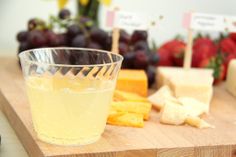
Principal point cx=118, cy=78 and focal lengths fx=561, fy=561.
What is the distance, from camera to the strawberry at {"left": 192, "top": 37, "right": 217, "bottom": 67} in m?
1.36

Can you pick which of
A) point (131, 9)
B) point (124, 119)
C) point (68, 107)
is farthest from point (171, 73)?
point (131, 9)

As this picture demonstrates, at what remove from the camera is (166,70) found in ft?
4.17

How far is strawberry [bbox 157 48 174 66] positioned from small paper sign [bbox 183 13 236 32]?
0.43 feet

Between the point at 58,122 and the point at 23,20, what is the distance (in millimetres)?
1117

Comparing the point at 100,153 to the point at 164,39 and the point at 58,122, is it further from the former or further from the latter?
the point at 164,39

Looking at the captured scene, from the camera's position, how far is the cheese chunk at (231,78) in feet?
4.11

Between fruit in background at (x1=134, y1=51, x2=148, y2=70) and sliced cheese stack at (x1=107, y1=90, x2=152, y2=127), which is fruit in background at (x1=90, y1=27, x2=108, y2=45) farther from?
sliced cheese stack at (x1=107, y1=90, x2=152, y2=127)

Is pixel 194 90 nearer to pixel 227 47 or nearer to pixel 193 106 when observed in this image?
pixel 193 106

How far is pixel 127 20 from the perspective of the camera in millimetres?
1253

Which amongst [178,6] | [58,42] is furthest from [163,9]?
[58,42]

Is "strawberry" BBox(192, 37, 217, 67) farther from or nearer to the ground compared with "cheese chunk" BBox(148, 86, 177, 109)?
farther from the ground

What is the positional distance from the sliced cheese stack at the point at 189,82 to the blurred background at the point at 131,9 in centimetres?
62

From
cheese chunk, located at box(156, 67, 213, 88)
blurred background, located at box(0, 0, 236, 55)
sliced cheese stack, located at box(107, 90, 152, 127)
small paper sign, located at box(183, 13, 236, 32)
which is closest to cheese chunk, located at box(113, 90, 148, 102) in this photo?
sliced cheese stack, located at box(107, 90, 152, 127)

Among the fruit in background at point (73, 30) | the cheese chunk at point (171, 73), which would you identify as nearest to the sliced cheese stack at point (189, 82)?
the cheese chunk at point (171, 73)
